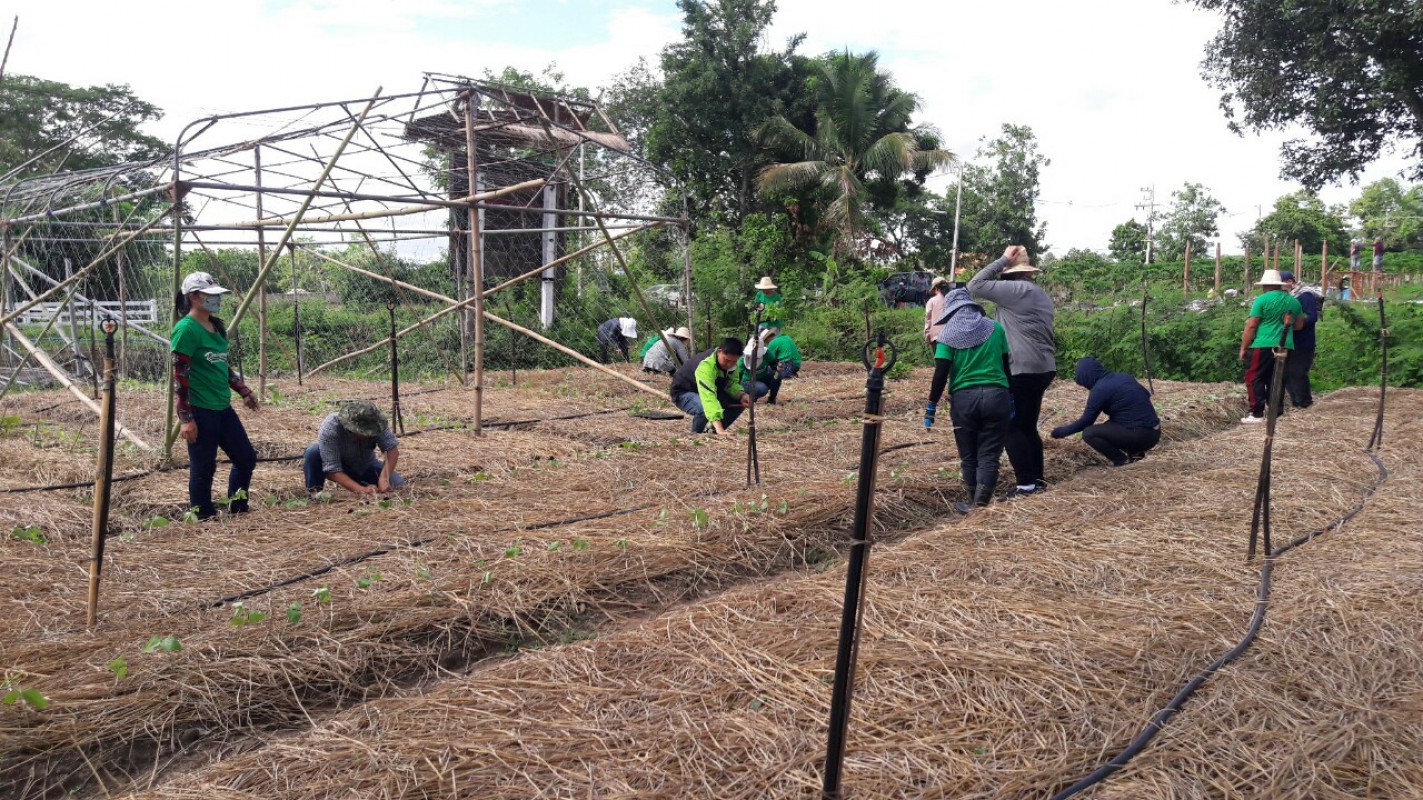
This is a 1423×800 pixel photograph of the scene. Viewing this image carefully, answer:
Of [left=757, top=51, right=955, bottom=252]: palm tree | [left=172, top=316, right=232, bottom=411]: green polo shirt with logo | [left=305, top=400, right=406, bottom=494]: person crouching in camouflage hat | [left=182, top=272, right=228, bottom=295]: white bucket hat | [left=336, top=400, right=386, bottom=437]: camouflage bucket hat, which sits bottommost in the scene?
[left=305, top=400, right=406, bottom=494]: person crouching in camouflage hat

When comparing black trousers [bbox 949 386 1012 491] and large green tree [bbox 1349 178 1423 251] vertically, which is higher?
large green tree [bbox 1349 178 1423 251]

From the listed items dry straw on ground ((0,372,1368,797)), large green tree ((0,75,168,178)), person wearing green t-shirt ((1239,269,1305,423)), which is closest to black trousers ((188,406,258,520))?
dry straw on ground ((0,372,1368,797))

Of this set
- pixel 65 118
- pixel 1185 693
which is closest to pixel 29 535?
pixel 1185 693

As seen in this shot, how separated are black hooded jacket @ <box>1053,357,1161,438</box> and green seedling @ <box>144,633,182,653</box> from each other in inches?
221

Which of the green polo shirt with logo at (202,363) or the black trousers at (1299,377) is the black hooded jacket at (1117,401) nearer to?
the black trousers at (1299,377)

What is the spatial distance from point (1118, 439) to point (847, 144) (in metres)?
17.9

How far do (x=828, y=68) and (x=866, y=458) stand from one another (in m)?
23.0

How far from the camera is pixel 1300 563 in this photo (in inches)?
169

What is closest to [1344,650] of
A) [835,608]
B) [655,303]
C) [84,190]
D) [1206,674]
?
[1206,674]

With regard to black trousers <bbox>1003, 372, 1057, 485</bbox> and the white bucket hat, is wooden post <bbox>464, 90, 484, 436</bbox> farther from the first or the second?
black trousers <bbox>1003, 372, 1057, 485</bbox>

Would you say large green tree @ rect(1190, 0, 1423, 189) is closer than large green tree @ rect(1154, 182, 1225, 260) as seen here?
Yes

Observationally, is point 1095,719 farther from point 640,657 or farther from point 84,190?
point 84,190

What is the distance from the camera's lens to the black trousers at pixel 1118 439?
6910mm

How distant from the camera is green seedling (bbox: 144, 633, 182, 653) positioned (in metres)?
3.33
